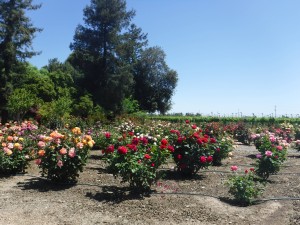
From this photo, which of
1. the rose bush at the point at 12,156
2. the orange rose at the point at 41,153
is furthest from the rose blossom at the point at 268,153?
the rose bush at the point at 12,156

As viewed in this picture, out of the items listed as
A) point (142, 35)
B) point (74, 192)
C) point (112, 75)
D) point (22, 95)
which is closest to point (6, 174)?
point (74, 192)

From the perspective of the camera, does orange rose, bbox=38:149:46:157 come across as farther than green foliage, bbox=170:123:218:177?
No

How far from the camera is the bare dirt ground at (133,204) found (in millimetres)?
4590

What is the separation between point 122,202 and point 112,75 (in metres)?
26.8

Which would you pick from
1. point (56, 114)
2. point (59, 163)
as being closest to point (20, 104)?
point (56, 114)

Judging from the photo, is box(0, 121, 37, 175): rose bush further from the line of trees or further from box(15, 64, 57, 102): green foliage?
box(15, 64, 57, 102): green foliage

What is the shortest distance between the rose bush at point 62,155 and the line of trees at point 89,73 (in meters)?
10.2

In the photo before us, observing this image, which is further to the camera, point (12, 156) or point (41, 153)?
point (12, 156)

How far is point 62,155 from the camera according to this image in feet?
19.9

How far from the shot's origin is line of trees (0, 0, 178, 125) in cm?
2422

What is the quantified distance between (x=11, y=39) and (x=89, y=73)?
8202 mm

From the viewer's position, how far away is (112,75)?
103ft

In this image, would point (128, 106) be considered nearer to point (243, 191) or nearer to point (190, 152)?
point (190, 152)

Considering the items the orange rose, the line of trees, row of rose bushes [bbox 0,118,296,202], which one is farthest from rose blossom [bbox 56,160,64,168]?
the line of trees
